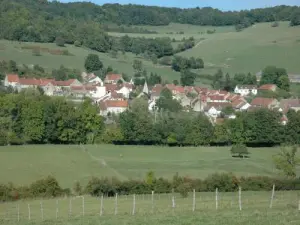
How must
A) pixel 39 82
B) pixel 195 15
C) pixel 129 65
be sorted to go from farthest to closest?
pixel 195 15 → pixel 129 65 → pixel 39 82

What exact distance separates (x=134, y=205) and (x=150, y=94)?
53.6 m

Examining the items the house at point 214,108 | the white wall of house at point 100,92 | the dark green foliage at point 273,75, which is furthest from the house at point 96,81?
the dark green foliage at point 273,75

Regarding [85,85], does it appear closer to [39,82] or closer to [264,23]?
[39,82]

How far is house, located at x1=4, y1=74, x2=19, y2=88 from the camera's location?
226 ft

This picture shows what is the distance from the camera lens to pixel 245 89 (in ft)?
259

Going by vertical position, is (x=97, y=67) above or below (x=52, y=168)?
above

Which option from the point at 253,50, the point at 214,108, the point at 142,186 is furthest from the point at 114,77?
the point at 142,186

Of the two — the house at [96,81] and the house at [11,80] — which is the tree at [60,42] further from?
the house at [11,80]

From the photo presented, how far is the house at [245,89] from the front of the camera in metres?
77.9

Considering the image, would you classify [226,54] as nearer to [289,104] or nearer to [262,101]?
[262,101]

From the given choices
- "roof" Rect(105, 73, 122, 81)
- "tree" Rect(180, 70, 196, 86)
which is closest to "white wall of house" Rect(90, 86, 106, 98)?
"roof" Rect(105, 73, 122, 81)

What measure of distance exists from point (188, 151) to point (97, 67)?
43.7 metres

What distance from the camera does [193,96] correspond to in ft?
238

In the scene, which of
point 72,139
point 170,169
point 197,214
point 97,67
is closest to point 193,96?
point 97,67
